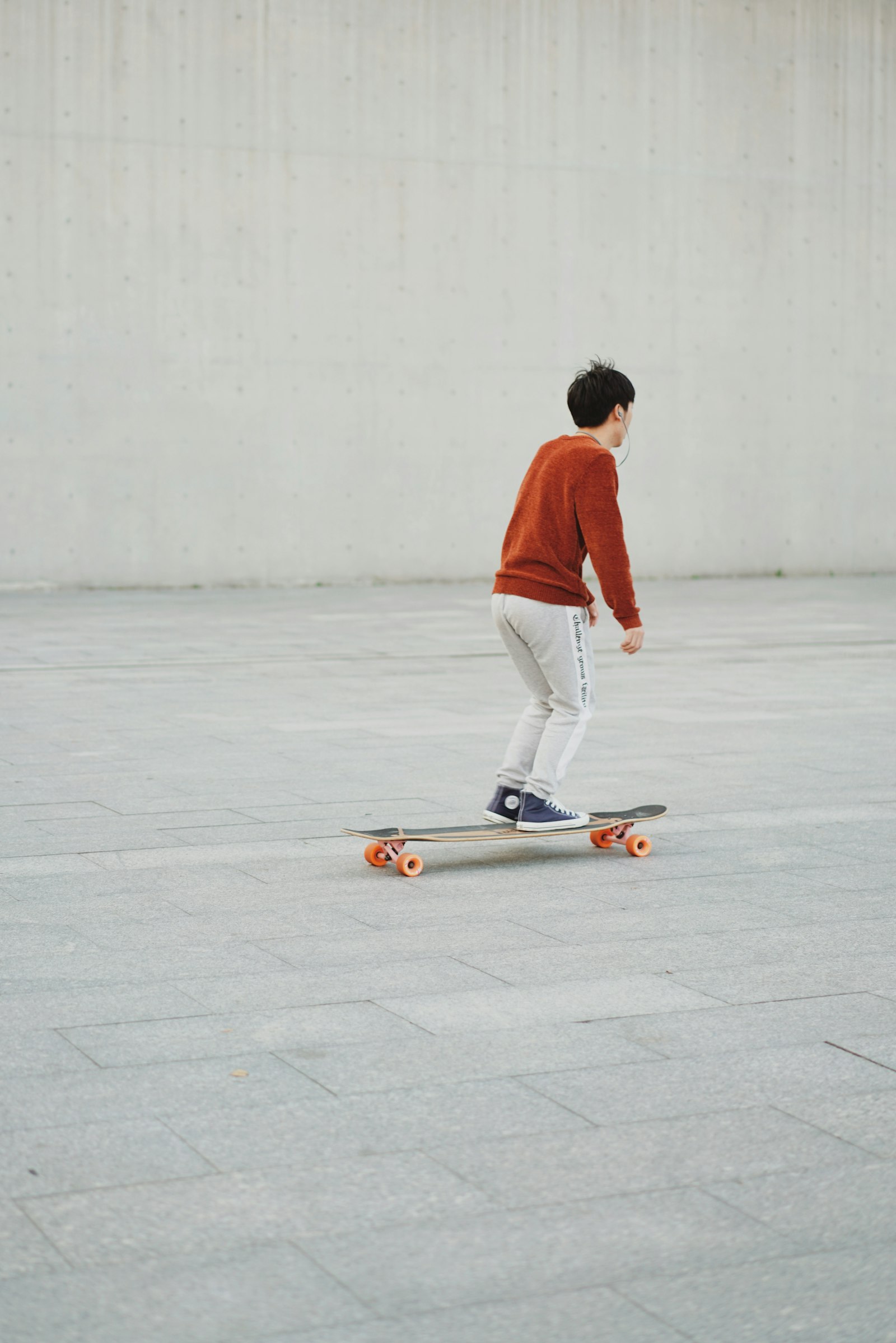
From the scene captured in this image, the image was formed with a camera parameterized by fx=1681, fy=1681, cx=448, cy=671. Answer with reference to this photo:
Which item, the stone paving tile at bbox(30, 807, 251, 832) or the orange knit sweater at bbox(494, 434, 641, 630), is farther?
the stone paving tile at bbox(30, 807, 251, 832)

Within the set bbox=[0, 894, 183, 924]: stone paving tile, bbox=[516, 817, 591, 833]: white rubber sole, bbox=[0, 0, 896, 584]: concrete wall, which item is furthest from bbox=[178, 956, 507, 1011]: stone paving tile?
bbox=[0, 0, 896, 584]: concrete wall

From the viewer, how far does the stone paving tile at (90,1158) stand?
3.22 metres

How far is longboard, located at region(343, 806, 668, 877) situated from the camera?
236 inches

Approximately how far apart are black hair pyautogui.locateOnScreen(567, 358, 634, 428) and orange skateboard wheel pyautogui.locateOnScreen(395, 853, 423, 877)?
1.76 m

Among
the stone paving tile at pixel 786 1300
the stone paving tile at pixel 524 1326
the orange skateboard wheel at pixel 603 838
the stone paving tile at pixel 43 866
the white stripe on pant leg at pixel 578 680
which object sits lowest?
the orange skateboard wheel at pixel 603 838

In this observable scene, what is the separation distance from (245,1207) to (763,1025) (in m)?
1.64

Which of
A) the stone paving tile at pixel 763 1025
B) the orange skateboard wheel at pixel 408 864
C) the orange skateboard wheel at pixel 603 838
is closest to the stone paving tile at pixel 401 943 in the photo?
the orange skateboard wheel at pixel 408 864

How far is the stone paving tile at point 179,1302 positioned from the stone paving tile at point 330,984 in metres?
1.49

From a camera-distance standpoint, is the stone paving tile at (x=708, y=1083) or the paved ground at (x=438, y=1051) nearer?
the paved ground at (x=438, y=1051)

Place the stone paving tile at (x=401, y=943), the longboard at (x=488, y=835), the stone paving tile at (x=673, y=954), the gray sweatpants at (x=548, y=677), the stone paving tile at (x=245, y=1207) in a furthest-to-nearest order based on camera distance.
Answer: the gray sweatpants at (x=548, y=677) < the longboard at (x=488, y=835) < the stone paving tile at (x=401, y=943) < the stone paving tile at (x=673, y=954) < the stone paving tile at (x=245, y=1207)

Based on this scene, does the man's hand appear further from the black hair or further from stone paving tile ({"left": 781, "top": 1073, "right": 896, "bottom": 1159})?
stone paving tile ({"left": 781, "top": 1073, "right": 896, "bottom": 1159})

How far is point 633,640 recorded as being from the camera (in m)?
6.22

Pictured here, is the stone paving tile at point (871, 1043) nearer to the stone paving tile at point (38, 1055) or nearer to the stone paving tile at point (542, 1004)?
the stone paving tile at point (542, 1004)

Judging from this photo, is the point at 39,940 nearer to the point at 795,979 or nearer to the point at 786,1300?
the point at 795,979
